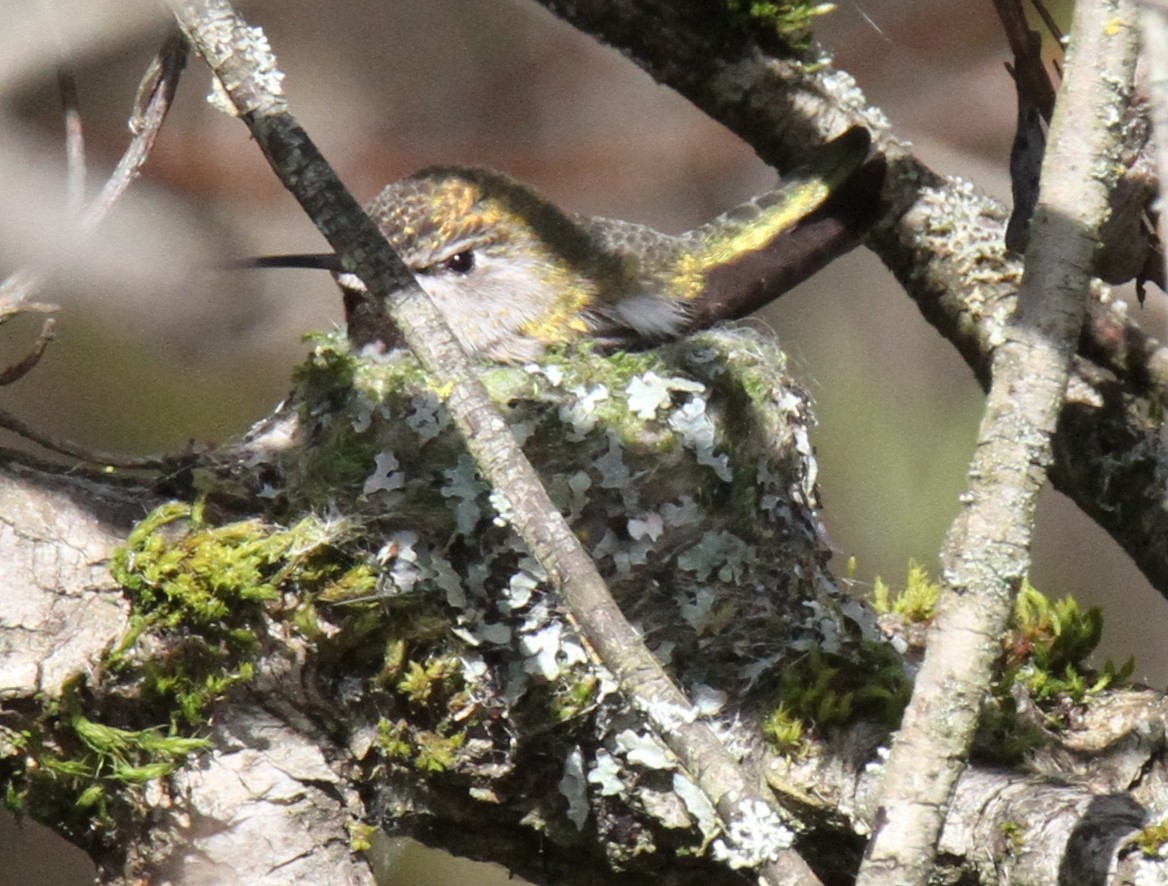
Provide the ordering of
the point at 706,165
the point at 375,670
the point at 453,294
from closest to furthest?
the point at 375,670, the point at 453,294, the point at 706,165

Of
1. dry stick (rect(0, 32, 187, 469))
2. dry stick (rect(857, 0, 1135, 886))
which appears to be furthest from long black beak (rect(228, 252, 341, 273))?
dry stick (rect(857, 0, 1135, 886))

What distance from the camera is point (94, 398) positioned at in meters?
4.80

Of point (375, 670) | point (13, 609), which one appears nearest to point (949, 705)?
point (375, 670)

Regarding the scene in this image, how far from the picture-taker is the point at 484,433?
1.43 meters

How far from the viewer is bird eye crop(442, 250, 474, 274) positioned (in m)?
3.12

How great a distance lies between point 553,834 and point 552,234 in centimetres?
162

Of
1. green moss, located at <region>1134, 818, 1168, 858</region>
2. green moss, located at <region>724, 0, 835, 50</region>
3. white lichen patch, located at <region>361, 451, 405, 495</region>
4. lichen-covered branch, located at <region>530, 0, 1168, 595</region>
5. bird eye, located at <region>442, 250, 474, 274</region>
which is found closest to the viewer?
green moss, located at <region>1134, 818, 1168, 858</region>

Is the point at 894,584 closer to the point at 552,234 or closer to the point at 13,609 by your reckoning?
the point at 552,234

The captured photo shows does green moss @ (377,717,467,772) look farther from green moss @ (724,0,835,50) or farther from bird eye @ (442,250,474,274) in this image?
green moss @ (724,0,835,50)

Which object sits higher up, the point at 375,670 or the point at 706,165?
the point at 706,165

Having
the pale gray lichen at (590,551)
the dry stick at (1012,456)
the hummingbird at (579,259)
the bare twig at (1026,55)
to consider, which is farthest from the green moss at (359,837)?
the bare twig at (1026,55)

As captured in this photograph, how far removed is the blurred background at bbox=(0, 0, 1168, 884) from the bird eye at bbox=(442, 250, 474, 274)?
1.69 metres

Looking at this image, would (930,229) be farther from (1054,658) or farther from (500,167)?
(500,167)

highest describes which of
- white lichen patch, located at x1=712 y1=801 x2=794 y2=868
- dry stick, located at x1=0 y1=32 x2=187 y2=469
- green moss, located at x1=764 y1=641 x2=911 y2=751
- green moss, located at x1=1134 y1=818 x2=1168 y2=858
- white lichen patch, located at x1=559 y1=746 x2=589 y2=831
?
dry stick, located at x1=0 y1=32 x2=187 y2=469
